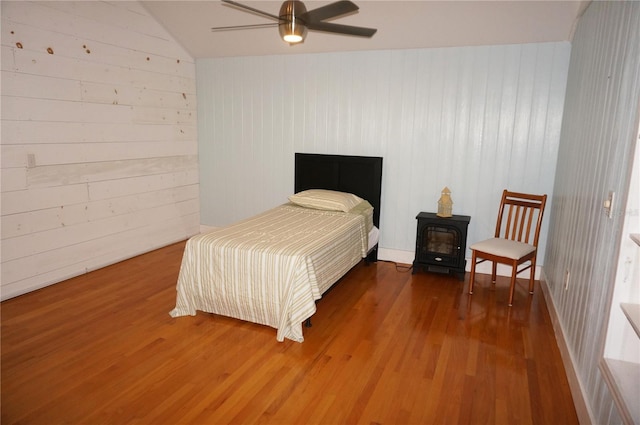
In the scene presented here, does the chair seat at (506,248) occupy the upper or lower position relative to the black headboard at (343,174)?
lower

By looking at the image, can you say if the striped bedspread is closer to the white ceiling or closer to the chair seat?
the chair seat

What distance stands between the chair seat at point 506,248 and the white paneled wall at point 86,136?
3.51 m

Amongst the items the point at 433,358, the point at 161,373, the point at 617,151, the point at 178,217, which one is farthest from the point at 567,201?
the point at 178,217

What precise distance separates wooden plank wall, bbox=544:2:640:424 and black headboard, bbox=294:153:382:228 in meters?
1.78

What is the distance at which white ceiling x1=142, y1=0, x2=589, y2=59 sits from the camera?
11.5 ft

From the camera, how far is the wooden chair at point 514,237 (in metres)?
3.53

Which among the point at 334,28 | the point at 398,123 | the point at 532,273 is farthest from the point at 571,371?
the point at 398,123

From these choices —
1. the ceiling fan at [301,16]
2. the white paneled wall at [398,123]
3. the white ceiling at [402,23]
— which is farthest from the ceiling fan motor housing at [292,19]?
the white paneled wall at [398,123]

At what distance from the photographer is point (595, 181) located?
2414mm

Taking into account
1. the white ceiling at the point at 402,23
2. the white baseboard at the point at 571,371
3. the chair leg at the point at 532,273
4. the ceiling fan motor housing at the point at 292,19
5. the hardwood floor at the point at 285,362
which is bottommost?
the hardwood floor at the point at 285,362

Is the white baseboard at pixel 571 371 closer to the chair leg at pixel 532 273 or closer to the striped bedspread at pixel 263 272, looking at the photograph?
the chair leg at pixel 532 273

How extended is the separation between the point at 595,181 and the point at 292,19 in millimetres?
1981

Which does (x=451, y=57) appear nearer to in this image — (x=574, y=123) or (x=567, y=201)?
Result: (x=574, y=123)

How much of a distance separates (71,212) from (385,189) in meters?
3.12
